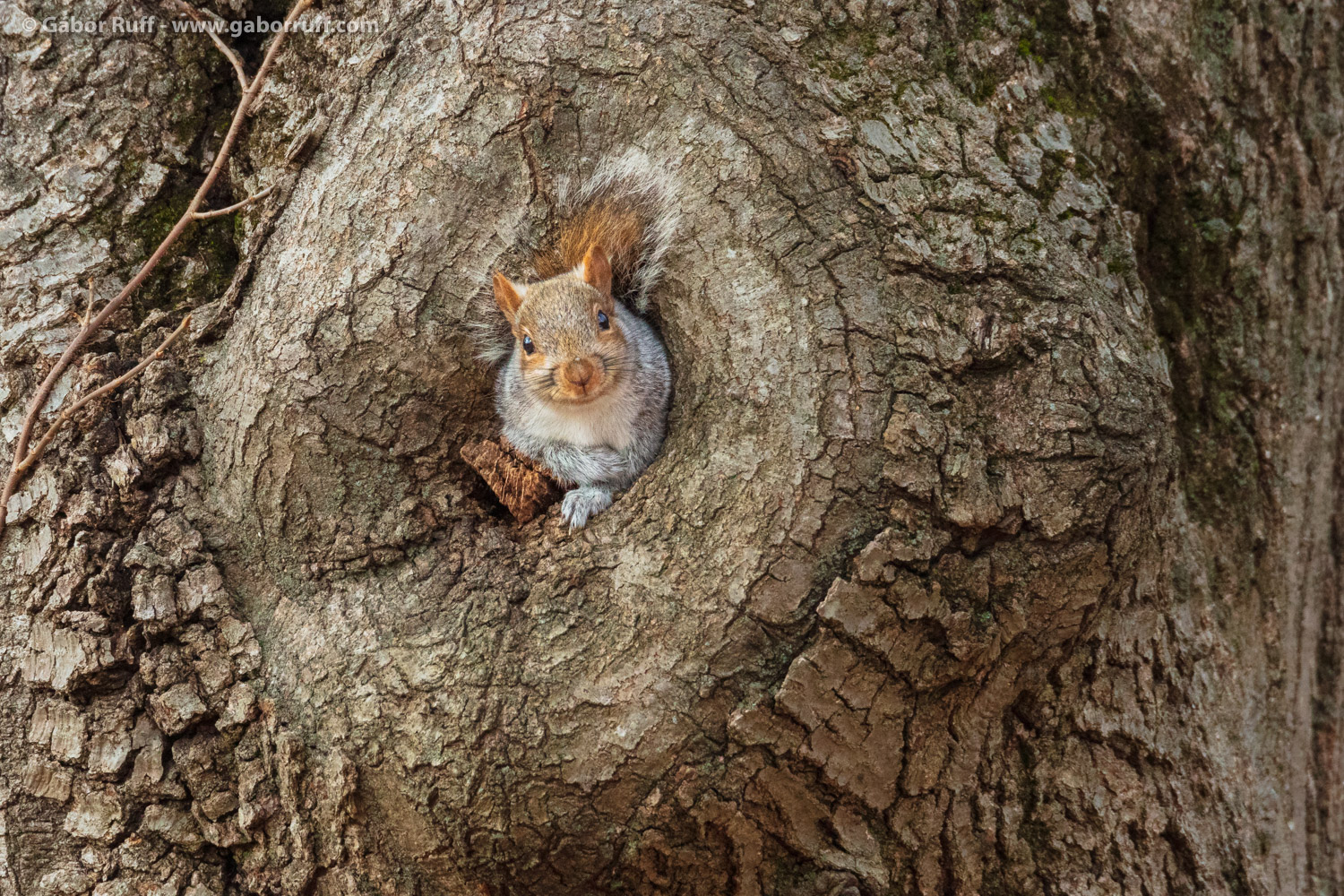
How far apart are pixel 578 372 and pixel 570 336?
136 mm

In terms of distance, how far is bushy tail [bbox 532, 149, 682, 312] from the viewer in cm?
212

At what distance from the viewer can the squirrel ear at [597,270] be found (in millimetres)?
2469

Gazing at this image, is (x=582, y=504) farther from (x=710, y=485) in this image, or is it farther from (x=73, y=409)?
(x=73, y=409)

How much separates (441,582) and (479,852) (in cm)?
55

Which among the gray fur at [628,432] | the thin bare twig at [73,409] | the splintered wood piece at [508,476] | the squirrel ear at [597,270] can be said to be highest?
the squirrel ear at [597,270]

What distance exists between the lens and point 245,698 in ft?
6.50

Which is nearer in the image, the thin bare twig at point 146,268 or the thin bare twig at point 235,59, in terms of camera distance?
the thin bare twig at point 146,268

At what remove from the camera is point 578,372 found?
239 cm

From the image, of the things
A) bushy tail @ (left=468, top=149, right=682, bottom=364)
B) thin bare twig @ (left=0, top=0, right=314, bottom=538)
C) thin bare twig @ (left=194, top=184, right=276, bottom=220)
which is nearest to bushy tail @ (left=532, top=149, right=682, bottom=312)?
bushy tail @ (left=468, top=149, right=682, bottom=364)

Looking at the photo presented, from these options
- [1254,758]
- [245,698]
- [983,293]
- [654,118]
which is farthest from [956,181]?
[245,698]

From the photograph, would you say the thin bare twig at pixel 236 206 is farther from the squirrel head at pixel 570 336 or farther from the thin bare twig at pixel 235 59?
the squirrel head at pixel 570 336

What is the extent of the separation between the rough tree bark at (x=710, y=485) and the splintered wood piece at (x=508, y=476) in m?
0.05

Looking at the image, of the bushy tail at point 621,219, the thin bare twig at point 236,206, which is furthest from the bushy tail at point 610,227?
the thin bare twig at point 236,206

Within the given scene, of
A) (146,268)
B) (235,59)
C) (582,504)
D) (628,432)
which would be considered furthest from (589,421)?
(235,59)
